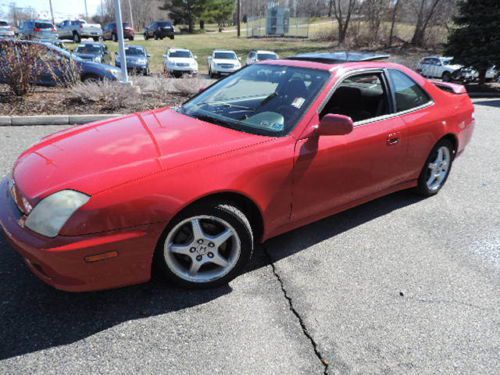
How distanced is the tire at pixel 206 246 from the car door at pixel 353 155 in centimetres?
56

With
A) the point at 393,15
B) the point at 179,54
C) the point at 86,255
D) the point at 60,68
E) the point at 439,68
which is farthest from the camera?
the point at 393,15

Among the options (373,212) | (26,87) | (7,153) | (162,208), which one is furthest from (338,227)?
(26,87)

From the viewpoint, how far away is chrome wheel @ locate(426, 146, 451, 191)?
4309mm

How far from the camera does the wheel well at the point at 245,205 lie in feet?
8.52

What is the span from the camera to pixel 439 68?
20.4 m

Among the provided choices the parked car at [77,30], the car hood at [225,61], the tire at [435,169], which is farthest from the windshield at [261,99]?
the parked car at [77,30]

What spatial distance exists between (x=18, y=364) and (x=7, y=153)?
4083mm

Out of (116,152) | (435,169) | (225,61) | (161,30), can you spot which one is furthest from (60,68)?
(161,30)

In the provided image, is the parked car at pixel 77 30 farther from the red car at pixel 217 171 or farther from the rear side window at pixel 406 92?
the rear side window at pixel 406 92

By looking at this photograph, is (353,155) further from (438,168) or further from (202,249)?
(438,168)

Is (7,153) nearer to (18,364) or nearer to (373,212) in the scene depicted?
(18,364)

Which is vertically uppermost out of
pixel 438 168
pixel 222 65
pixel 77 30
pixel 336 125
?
pixel 77 30

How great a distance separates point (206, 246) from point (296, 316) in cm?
76

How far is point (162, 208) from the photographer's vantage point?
2344 mm
